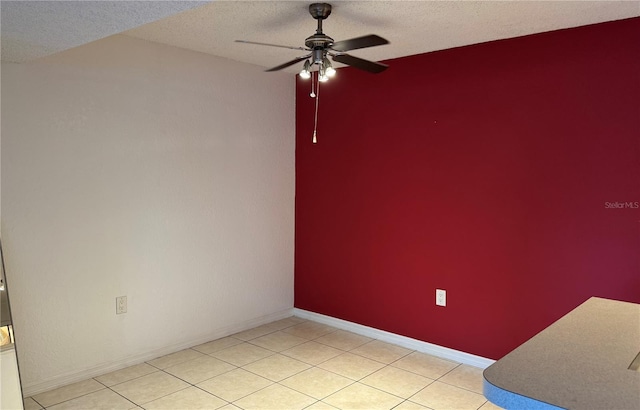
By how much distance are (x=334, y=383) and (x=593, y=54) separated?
259cm

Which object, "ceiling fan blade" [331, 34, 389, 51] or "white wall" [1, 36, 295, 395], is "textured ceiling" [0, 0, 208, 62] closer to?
"white wall" [1, 36, 295, 395]

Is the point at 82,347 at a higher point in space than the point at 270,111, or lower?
lower

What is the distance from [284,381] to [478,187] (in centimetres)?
187

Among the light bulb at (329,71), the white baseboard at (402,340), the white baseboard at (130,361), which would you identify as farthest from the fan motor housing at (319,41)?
the white baseboard at (130,361)

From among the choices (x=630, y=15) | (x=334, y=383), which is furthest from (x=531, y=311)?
(x=630, y=15)

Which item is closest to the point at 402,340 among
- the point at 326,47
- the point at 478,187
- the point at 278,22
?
the point at 478,187

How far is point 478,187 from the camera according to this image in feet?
11.1

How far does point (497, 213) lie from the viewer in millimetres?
3299

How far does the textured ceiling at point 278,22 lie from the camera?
6.07 feet

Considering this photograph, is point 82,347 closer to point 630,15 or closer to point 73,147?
point 73,147

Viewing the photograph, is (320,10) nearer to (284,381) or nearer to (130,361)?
(284,381)

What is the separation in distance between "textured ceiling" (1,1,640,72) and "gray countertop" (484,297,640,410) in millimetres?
1586

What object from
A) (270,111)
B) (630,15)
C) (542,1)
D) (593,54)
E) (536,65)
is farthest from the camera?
(270,111)

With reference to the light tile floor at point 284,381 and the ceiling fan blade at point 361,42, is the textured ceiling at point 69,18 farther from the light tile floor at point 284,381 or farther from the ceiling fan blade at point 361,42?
the light tile floor at point 284,381
